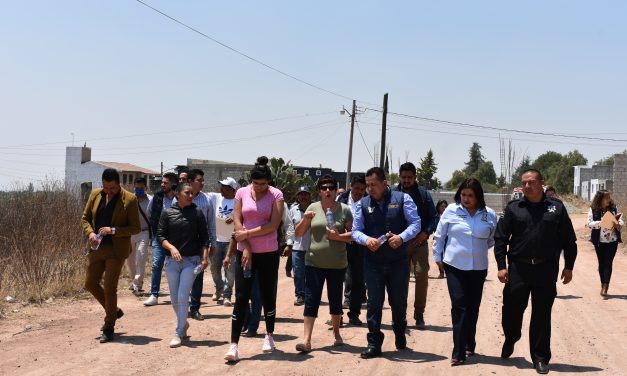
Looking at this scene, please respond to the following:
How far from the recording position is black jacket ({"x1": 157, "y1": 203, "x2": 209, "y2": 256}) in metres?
8.38

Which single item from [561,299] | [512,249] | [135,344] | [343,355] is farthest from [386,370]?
[561,299]

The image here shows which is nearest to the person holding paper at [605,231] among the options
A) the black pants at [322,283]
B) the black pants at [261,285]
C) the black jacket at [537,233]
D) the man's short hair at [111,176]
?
the black jacket at [537,233]

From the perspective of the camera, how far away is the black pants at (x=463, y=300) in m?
7.27

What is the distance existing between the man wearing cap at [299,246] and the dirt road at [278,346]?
38cm

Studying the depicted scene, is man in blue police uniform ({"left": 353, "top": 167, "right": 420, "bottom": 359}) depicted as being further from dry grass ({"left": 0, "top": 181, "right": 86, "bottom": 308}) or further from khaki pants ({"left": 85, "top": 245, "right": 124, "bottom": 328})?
dry grass ({"left": 0, "top": 181, "right": 86, "bottom": 308})

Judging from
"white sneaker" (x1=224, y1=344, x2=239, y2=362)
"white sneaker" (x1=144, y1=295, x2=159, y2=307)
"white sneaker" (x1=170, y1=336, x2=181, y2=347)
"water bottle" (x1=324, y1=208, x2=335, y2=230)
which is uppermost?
"water bottle" (x1=324, y1=208, x2=335, y2=230)

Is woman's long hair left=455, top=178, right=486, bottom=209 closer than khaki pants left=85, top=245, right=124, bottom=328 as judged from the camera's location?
Yes

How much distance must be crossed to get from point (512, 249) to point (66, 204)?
1036 cm

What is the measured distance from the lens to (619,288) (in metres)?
14.1

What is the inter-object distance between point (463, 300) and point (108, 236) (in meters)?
4.05

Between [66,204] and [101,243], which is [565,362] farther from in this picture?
[66,204]

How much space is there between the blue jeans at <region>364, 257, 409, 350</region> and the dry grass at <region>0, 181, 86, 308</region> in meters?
5.86

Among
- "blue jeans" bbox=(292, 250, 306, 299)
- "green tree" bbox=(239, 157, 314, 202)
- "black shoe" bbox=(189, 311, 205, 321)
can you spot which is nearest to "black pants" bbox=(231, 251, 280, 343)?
"black shoe" bbox=(189, 311, 205, 321)

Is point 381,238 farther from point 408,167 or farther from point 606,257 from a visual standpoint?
point 606,257
